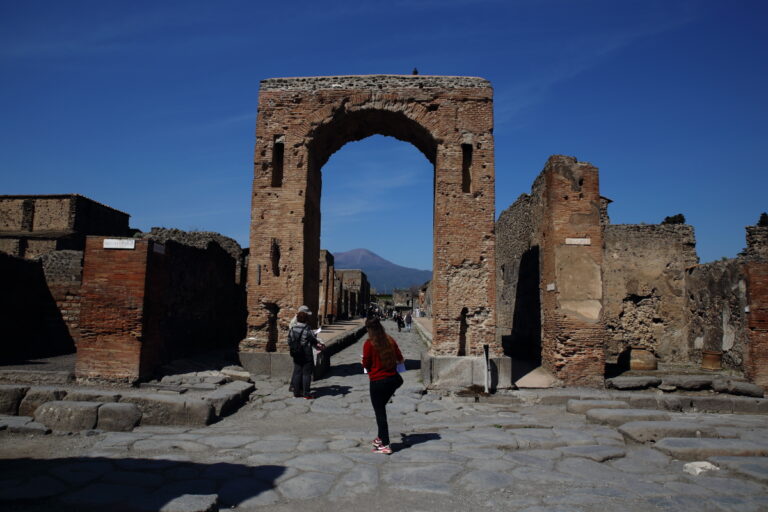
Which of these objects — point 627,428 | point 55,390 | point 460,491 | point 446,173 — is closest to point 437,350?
point 446,173

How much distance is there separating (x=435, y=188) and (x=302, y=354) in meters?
4.65

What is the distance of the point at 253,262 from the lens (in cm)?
1024

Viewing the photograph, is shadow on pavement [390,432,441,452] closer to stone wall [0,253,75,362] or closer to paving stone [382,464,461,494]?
paving stone [382,464,461,494]

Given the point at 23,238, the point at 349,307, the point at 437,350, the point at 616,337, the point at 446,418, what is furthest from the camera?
the point at 349,307

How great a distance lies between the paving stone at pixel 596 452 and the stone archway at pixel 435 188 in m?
4.20

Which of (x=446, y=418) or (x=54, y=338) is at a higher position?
(x=54, y=338)

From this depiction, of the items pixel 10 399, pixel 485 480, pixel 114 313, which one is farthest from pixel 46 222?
pixel 485 480

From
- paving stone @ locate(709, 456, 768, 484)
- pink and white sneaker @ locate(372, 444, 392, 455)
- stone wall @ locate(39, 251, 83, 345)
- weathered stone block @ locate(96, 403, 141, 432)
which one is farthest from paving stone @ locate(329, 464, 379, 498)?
stone wall @ locate(39, 251, 83, 345)

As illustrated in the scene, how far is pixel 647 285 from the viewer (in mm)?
15328

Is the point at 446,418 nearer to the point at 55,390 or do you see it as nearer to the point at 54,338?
the point at 55,390

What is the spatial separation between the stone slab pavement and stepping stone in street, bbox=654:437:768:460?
0.02 metres

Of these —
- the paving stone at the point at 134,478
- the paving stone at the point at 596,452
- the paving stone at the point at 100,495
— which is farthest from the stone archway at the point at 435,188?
the paving stone at the point at 100,495

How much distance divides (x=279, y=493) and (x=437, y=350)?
5986 mm

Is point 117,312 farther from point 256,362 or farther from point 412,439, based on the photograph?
point 412,439
